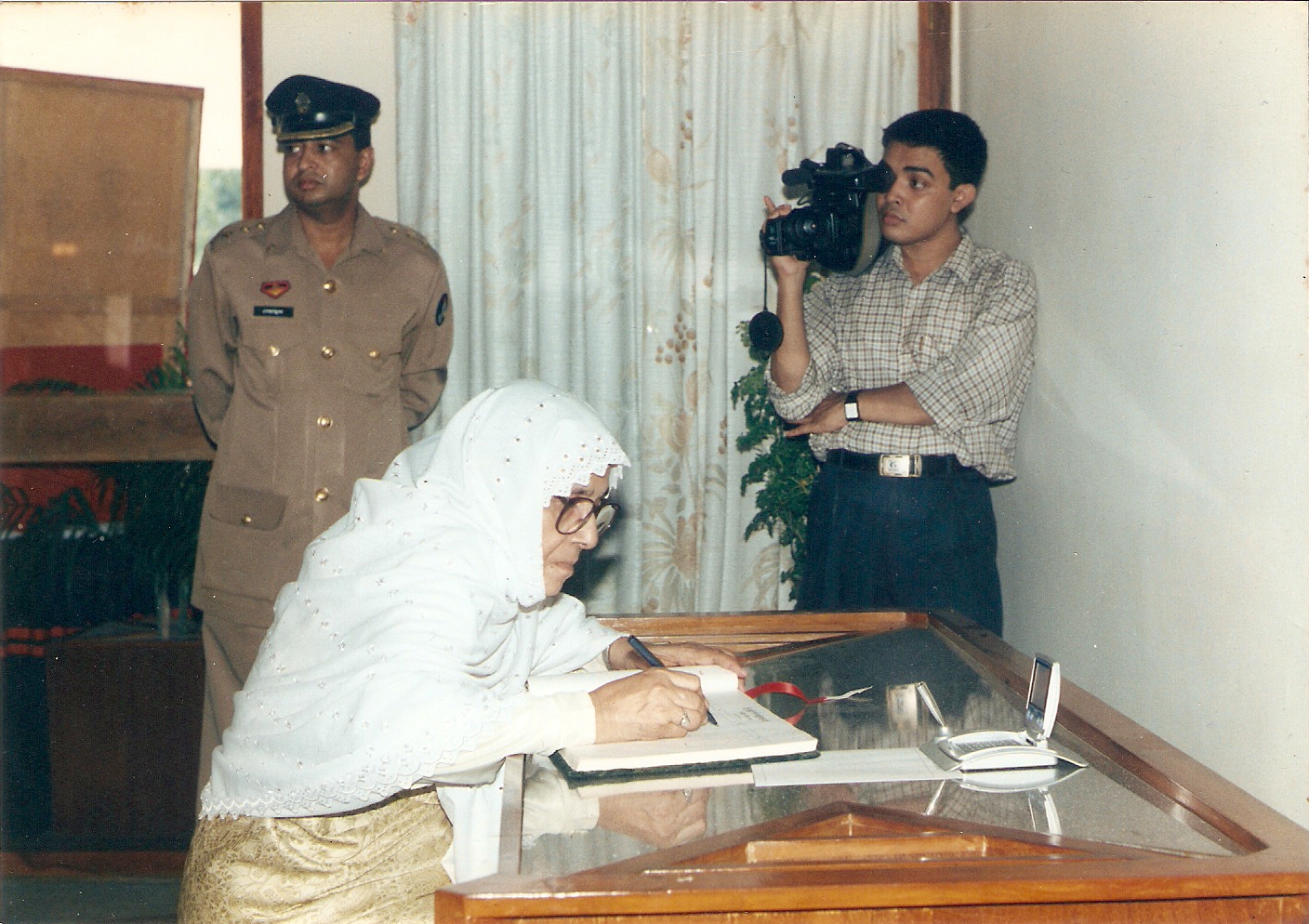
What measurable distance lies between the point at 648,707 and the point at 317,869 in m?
0.46

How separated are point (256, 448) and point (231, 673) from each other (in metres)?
0.52

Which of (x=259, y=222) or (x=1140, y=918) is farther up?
(x=259, y=222)

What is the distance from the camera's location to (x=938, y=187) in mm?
2703

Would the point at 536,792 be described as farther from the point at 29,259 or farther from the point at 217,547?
the point at 29,259

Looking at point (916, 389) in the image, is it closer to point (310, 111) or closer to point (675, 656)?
point (675, 656)

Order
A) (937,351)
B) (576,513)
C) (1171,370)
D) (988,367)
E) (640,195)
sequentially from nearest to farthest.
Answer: (576,513) → (1171,370) → (988,367) → (937,351) → (640,195)

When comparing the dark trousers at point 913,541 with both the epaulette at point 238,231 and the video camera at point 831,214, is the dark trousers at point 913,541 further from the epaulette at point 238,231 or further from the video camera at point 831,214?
the epaulette at point 238,231

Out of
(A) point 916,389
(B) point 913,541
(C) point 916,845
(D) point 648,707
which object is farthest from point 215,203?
(C) point 916,845

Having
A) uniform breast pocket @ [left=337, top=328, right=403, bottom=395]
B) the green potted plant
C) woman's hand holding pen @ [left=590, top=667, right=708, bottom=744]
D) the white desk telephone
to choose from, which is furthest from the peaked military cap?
the white desk telephone

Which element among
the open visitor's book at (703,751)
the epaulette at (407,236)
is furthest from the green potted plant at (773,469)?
the open visitor's book at (703,751)

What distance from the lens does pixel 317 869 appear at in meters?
1.45

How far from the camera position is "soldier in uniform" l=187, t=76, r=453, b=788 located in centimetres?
270

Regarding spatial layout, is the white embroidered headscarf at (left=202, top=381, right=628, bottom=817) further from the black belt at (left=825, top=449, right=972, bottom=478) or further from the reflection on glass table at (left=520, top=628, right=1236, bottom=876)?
the black belt at (left=825, top=449, right=972, bottom=478)

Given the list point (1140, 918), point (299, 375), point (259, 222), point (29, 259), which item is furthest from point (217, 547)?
point (1140, 918)
